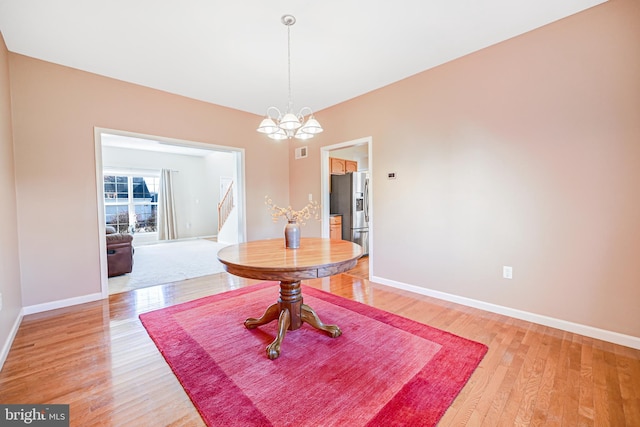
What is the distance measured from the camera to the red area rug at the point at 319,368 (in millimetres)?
1402

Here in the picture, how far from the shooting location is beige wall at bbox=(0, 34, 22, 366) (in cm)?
204

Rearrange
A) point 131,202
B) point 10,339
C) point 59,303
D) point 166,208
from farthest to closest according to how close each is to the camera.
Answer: point 166,208
point 131,202
point 59,303
point 10,339

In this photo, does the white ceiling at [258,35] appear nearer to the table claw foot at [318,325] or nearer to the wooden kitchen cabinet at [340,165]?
the wooden kitchen cabinet at [340,165]

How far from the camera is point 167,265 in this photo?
15.6 feet

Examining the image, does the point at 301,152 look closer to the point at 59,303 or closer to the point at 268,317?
the point at 268,317

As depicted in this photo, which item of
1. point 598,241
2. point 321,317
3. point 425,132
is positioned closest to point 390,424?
point 321,317

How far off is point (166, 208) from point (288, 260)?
24.1ft

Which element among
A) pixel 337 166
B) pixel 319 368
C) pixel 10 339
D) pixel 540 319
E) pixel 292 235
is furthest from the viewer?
pixel 337 166

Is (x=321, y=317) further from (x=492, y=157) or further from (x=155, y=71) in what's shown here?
(x=155, y=71)

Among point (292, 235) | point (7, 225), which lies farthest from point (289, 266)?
point (7, 225)

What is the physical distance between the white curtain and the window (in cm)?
23

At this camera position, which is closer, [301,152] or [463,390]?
[463,390]

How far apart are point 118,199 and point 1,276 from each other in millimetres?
6156

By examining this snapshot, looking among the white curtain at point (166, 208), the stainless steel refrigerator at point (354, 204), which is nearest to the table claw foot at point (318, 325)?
the stainless steel refrigerator at point (354, 204)
